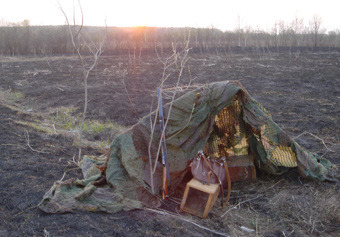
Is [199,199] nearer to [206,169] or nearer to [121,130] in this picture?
[206,169]

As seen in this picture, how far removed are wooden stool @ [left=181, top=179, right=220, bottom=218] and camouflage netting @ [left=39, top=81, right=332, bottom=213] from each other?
1.08 feet

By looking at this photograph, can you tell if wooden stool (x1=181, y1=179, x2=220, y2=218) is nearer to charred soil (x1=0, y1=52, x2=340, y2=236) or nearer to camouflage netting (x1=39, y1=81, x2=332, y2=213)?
charred soil (x1=0, y1=52, x2=340, y2=236)

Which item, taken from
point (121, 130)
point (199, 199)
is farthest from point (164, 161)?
point (121, 130)

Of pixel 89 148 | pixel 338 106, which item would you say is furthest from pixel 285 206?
pixel 338 106

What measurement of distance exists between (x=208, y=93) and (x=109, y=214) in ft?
6.42

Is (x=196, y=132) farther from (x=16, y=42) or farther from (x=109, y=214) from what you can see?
(x=16, y=42)

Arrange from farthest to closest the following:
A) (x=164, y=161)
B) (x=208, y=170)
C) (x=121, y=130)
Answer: (x=121, y=130)
(x=164, y=161)
(x=208, y=170)

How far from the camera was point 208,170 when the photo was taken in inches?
157

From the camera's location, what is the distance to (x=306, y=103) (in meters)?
10.3

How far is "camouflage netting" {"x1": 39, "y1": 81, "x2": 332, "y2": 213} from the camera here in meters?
3.89

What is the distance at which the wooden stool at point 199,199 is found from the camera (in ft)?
12.4

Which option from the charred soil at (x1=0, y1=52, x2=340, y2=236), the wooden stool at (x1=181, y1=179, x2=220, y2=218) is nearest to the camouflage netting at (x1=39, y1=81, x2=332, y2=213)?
the charred soil at (x1=0, y1=52, x2=340, y2=236)

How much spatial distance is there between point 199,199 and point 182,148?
0.70 m

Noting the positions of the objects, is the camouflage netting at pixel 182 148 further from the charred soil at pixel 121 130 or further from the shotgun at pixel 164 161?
the charred soil at pixel 121 130
